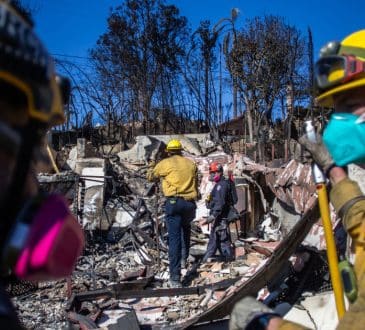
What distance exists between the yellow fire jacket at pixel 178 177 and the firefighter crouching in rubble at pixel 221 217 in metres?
1.68

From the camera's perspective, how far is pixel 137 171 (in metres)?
14.3

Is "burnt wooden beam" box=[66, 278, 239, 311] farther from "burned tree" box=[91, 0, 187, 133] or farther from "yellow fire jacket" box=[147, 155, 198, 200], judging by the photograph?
"burned tree" box=[91, 0, 187, 133]

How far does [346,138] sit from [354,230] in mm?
353

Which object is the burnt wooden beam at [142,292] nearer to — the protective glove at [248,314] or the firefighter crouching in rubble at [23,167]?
the protective glove at [248,314]

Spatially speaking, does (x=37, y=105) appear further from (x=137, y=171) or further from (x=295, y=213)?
(x=137, y=171)

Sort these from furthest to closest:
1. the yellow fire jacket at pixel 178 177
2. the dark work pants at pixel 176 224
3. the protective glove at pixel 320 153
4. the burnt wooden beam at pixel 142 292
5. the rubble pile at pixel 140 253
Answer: the yellow fire jacket at pixel 178 177, the dark work pants at pixel 176 224, the burnt wooden beam at pixel 142 292, the rubble pile at pixel 140 253, the protective glove at pixel 320 153

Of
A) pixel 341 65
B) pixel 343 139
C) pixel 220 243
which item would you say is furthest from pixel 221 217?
pixel 341 65

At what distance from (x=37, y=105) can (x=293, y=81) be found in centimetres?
2180

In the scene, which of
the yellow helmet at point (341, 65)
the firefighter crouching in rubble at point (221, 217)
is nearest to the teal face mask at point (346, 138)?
the yellow helmet at point (341, 65)

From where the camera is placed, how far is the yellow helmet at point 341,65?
5.85 feet

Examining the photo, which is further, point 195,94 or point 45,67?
point 195,94

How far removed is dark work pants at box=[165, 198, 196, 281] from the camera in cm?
723

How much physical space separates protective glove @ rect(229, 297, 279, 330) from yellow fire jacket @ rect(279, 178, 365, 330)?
107 mm

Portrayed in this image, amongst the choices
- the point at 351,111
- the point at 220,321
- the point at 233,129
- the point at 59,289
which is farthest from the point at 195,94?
the point at 351,111
